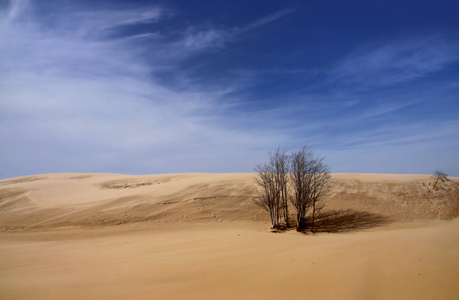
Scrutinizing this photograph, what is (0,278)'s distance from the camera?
19.4 ft

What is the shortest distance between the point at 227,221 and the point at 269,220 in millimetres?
2668

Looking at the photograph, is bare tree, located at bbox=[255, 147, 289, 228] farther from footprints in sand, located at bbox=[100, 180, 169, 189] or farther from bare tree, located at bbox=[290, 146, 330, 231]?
footprints in sand, located at bbox=[100, 180, 169, 189]

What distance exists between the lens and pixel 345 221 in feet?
50.5

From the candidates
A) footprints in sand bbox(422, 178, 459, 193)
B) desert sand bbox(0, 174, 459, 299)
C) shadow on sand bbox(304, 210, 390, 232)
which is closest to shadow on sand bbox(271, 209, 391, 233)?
shadow on sand bbox(304, 210, 390, 232)

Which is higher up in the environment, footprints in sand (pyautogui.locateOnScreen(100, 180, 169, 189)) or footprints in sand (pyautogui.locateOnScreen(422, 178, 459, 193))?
footprints in sand (pyautogui.locateOnScreen(100, 180, 169, 189))

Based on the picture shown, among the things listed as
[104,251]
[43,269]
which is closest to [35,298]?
[43,269]

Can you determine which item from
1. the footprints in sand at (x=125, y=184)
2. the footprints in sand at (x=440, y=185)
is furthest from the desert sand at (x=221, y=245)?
the footprints in sand at (x=125, y=184)

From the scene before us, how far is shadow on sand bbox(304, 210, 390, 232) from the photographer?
1444cm

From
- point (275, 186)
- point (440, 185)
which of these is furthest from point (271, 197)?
point (440, 185)

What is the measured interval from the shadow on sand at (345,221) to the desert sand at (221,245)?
0.10 m

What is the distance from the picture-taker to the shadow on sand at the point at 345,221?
14.4m

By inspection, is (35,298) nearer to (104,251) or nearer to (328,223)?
(104,251)

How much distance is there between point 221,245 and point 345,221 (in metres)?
9.18

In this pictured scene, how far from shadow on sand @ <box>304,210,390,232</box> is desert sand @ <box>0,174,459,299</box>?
104 mm
